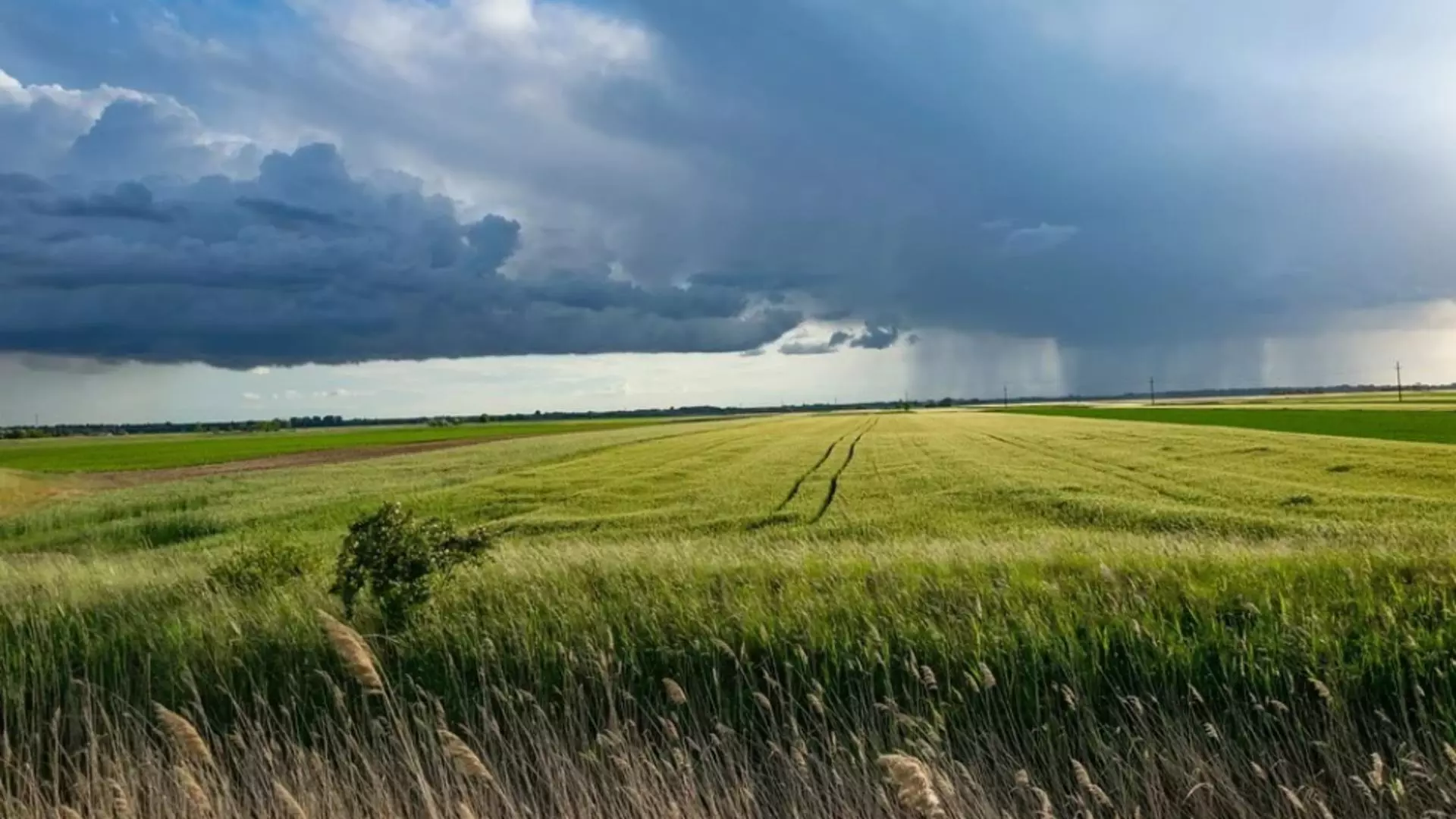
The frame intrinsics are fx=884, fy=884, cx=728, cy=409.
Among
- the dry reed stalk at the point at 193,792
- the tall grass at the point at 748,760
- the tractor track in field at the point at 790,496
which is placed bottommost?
the tractor track in field at the point at 790,496

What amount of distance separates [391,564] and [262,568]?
16.3ft

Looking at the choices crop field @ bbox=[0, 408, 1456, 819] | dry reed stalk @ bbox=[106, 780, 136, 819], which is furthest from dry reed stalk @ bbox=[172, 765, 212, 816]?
dry reed stalk @ bbox=[106, 780, 136, 819]

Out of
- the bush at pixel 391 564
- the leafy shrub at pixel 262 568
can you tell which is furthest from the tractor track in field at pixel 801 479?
the bush at pixel 391 564

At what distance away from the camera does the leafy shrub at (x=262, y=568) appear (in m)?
12.9

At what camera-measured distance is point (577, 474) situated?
169 ft

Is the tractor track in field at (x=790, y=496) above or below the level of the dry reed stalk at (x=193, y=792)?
below

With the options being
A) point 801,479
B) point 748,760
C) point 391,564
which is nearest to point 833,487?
point 801,479

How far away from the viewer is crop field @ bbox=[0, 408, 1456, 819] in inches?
211

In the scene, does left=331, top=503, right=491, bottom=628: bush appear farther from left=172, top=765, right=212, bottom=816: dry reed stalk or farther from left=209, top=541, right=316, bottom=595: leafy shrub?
left=172, top=765, right=212, bottom=816: dry reed stalk

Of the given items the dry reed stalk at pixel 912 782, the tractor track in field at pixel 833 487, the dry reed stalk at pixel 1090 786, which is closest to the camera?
the dry reed stalk at pixel 912 782

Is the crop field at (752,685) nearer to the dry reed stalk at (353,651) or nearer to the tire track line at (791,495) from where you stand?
the dry reed stalk at (353,651)

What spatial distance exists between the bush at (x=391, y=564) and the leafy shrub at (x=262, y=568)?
2.64 m

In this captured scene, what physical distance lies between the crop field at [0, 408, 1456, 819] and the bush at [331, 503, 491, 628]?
0.69 feet

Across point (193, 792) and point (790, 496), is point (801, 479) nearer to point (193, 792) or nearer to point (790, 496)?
point (790, 496)
